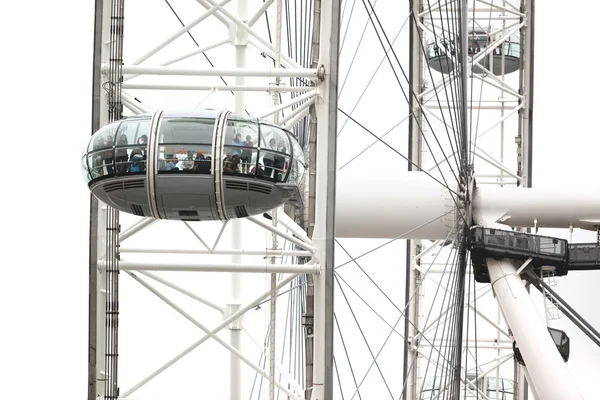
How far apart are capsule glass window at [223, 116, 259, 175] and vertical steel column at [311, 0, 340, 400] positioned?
210 centimetres

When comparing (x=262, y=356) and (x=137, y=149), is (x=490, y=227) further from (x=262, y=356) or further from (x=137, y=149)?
(x=137, y=149)

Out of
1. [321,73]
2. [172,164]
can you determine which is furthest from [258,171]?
[321,73]

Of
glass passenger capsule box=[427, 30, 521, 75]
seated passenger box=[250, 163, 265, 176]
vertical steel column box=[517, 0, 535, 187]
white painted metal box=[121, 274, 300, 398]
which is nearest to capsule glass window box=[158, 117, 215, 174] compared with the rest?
seated passenger box=[250, 163, 265, 176]

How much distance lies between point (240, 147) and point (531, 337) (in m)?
8.53

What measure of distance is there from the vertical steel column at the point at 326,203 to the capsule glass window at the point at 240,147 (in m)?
2.10

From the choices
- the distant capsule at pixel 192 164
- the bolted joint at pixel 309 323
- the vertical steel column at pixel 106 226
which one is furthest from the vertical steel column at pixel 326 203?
the vertical steel column at pixel 106 226

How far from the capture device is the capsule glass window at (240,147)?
22.4m

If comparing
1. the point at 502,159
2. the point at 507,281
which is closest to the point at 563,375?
the point at 507,281

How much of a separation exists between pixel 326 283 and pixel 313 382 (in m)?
1.69

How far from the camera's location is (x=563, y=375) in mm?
27562

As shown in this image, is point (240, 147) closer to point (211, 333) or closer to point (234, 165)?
point (234, 165)

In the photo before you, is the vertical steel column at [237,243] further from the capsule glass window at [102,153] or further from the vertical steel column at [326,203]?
the capsule glass window at [102,153]

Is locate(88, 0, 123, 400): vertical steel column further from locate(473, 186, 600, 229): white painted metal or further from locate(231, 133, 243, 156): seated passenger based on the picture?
locate(473, 186, 600, 229): white painted metal

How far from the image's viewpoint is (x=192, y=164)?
22.3 meters
